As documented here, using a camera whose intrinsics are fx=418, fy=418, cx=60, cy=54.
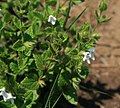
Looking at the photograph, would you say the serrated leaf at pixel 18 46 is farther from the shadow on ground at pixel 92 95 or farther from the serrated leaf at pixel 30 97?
the shadow on ground at pixel 92 95

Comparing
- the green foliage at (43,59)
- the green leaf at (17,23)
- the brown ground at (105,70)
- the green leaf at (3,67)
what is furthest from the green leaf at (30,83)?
the brown ground at (105,70)

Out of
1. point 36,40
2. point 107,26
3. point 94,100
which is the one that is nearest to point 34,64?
point 36,40

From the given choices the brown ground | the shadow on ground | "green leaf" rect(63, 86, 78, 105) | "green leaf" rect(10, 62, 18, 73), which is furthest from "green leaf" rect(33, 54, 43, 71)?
the shadow on ground

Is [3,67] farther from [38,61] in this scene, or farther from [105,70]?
[105,70]

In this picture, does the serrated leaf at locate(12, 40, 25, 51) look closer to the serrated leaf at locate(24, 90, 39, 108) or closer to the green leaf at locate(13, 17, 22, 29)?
the green leaf at locate(13, 17, 22, 29)

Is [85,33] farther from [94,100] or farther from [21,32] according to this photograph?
[94,100]
